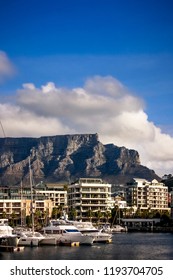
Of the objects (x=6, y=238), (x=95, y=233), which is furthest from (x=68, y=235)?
(x=6, y=238)

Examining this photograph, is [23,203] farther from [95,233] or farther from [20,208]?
[95,233]

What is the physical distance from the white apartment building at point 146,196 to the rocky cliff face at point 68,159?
3563 cm

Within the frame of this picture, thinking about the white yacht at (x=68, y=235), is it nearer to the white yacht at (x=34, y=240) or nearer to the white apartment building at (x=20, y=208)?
the white yacht at (x=34, y=240)

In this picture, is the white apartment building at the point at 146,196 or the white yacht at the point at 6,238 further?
the white apartment building at the point at 146,196

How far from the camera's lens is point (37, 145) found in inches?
4424

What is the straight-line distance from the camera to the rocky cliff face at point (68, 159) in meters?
105

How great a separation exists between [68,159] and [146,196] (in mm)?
49956

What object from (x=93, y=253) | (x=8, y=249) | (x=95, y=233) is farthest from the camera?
(x=95, y=233)

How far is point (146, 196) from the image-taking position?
6350 cm

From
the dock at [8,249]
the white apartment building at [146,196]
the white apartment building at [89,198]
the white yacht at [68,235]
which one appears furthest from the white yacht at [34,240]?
the white apartment building at [146,196]
